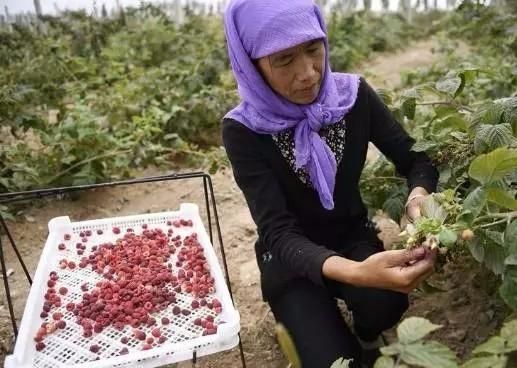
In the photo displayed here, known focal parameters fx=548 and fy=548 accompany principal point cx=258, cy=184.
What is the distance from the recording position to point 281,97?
1.59m

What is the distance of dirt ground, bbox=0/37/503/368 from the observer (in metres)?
1.90

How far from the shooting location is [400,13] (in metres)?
9.91

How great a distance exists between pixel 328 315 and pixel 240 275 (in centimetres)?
93

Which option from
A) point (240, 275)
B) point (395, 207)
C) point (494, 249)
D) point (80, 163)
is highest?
point (494, 249)

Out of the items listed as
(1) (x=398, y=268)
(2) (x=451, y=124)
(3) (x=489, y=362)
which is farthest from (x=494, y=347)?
(2) (x=451, y=124)

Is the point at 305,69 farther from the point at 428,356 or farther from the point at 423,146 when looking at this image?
the point at 428,356

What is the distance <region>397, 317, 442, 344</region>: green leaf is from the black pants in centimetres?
70

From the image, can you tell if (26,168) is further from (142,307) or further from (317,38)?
(317,38)

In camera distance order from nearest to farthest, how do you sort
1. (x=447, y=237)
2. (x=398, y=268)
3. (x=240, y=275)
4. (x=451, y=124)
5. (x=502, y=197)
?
(x=447, y=237) → (x=502, y=197) → (x=398, y=268) → (x=451, y=124) → (x=240, y=275)

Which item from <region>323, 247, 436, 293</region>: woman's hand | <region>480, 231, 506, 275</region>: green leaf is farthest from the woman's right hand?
<region>480, 231, 506, 275</region>: green leaf

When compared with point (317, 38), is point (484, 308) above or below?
below

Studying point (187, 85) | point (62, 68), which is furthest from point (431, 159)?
point (62, 68)

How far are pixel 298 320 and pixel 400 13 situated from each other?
30.6 ft

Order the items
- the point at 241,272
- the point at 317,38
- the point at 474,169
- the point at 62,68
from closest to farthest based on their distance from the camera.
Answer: the point at 474,169 → the point at 317,38 → the point at 241,272 → the point at 62,68
